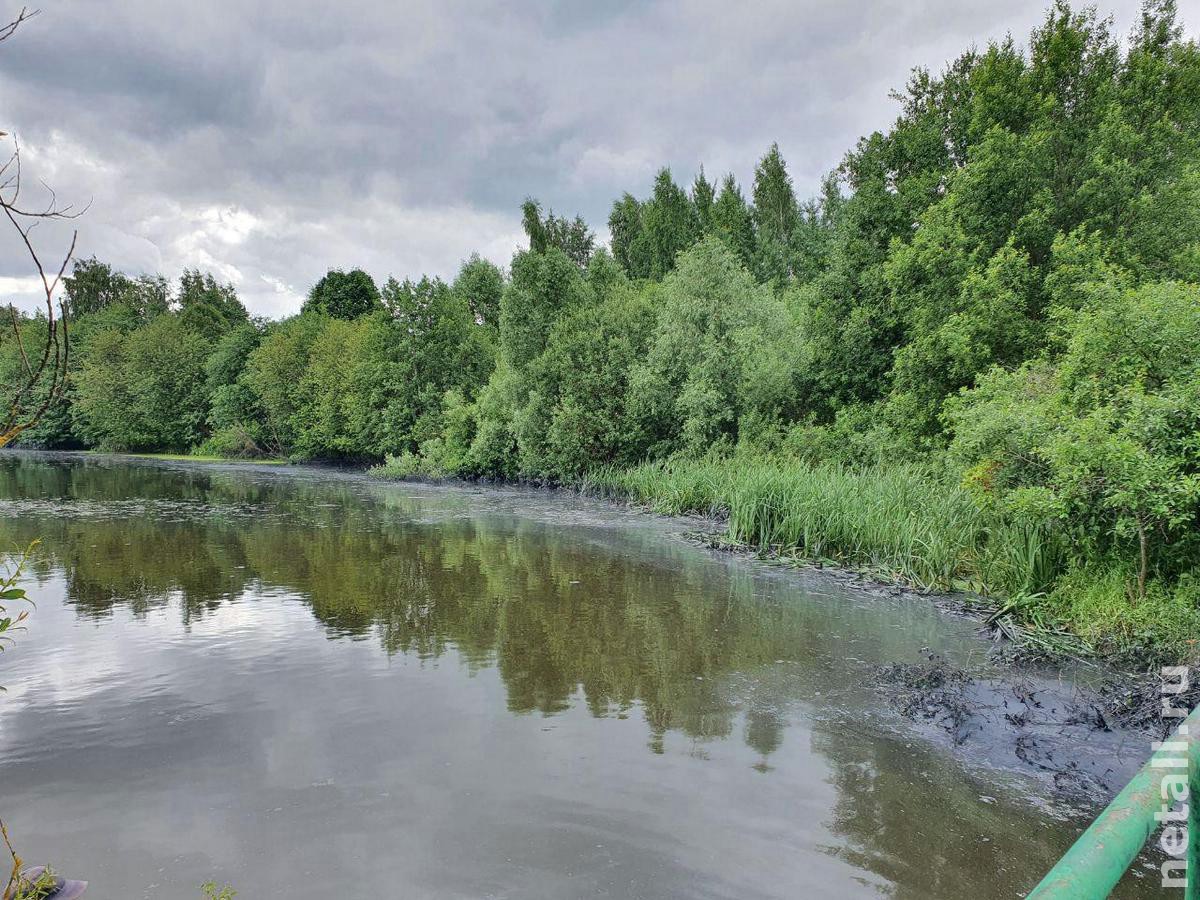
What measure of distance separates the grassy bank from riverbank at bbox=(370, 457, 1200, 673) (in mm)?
17

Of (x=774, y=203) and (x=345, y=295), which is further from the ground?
(x=774, y=203)

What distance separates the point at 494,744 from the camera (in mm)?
5844

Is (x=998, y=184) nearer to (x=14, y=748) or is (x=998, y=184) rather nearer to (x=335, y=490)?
(x=14, y=748)

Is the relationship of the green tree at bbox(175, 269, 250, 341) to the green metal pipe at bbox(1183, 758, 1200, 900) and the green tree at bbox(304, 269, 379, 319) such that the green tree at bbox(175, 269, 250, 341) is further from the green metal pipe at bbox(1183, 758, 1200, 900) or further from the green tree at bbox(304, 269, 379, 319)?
the green metal pipe at bbox(1183, 758, 1200, 900)

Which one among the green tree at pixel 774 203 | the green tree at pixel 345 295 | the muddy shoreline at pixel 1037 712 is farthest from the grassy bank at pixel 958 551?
the green tree at pixel 345 295

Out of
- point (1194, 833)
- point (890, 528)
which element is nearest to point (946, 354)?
point (890, 528)

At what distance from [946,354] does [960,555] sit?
309 inches

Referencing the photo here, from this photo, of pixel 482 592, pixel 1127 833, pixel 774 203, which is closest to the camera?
pixel 1127 833

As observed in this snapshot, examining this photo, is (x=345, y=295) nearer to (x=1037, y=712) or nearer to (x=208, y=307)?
(x=208, y=307)

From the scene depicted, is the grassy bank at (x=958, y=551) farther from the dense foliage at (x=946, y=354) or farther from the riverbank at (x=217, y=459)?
the riverbank at (x=217, y=459)

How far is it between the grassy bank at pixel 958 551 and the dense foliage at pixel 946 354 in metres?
0.06

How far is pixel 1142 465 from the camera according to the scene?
23.7ft

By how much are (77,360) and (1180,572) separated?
231ft

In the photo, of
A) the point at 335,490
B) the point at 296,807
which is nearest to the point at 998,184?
the point at 296,807
